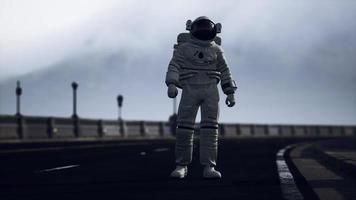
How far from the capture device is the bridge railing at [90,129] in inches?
1214

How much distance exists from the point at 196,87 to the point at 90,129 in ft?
101

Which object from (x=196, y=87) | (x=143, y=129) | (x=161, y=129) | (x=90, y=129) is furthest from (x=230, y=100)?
(x=161, y=129)

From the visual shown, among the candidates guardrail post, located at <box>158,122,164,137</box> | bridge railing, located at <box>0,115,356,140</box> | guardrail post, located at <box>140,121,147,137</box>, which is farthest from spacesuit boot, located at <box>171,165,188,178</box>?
guardrail post, located at <box>158,122,164,137</box>

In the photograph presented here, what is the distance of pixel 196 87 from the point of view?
331 inches

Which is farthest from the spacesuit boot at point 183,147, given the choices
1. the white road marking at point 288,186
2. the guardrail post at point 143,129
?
the guardrail post at point 143,129

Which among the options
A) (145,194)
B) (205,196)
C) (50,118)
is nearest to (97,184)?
(145,194)

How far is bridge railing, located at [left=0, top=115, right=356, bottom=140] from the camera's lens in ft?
101

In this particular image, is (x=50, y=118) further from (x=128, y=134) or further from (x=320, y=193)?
(x=320, y=193)

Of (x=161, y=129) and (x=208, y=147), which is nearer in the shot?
(x=208, y=147)

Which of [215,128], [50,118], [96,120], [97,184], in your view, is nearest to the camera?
[97,184]

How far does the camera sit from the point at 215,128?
330 inches

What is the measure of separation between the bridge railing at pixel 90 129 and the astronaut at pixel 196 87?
72.8ft

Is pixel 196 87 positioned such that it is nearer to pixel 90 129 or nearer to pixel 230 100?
pixel 230 100

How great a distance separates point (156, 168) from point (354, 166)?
287 cm
